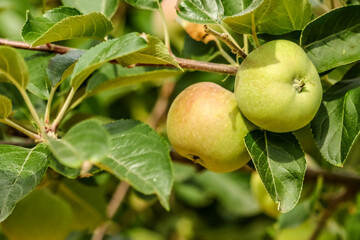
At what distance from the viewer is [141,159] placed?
0.75 m

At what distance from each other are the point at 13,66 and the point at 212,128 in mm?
347

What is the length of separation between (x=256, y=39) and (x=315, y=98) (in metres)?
0.15

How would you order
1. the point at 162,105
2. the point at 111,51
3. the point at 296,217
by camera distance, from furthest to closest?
1. the point at 162,105
2. the point at 296,217
3. the point at 111,51

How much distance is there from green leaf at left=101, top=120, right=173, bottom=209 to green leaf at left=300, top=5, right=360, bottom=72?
1.13 feet

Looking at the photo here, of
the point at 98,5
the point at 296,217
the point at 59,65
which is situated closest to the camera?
the point at 59,65

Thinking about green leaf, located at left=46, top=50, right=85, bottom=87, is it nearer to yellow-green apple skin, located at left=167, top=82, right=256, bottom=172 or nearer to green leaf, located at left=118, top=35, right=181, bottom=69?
green leaf, located at left=118, top=35, right=181, bottom=69

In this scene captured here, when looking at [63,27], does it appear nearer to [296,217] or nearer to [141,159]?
[141,159]

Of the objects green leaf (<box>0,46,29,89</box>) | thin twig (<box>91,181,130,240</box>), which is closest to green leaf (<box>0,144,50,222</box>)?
green leaf (<box>0,46,29,89</box>)

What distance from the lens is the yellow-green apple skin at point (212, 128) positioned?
2.86ft

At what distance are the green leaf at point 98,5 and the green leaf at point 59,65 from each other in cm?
14

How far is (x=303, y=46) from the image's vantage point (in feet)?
3.03

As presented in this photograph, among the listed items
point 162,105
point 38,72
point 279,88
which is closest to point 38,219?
point 38,72

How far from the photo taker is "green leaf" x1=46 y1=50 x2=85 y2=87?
976 mm

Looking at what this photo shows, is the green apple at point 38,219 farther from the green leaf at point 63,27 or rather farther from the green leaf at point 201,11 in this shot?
the green leaf at point 201,11
